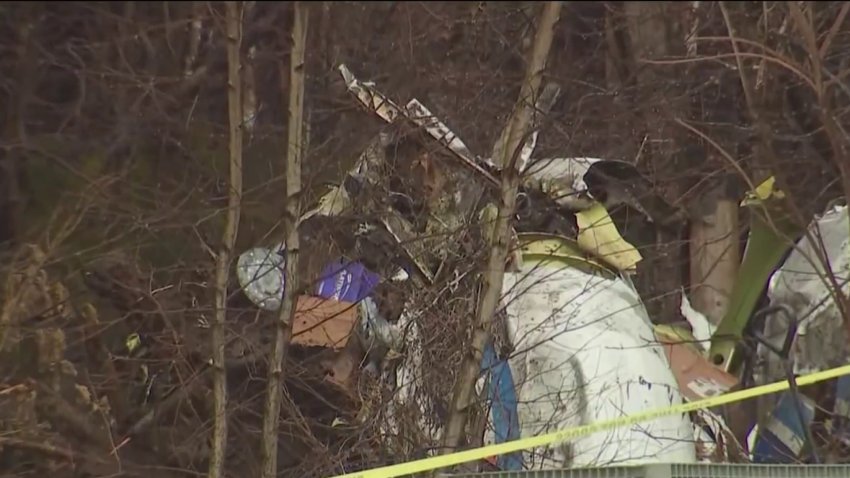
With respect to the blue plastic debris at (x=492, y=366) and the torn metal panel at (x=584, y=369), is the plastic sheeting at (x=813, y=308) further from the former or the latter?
the blue plastic debris at (x=492, y=366)

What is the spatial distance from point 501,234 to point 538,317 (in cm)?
94

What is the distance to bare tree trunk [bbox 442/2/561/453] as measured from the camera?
149 inches

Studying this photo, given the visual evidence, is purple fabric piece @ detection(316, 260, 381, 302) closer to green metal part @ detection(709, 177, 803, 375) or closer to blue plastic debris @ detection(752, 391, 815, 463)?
blue plastic debris @ detection(752, 391, 815, 463)

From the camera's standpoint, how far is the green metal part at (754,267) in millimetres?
5676

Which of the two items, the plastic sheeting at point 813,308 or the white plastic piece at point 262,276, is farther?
the plastic sheeting at point 813,308

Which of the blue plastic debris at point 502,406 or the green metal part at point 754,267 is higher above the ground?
the green metal part at point 754,267

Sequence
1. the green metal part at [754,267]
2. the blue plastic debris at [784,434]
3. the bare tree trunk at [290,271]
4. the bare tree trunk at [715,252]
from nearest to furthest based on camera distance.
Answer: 1. the bare tree trunk at [290,271]
2. the blue plastic debris at [784,434]
3. the green metal part at [754,267]
4. the bare tree trunk at [715,252]

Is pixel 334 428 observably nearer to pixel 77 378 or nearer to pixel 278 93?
pixel 77 378

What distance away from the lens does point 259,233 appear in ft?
15.7

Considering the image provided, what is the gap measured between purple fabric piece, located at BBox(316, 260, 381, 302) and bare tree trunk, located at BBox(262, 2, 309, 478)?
58 centimetres

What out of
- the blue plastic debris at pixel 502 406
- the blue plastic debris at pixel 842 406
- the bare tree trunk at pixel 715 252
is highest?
the bare tree trunk at pixel 715 252

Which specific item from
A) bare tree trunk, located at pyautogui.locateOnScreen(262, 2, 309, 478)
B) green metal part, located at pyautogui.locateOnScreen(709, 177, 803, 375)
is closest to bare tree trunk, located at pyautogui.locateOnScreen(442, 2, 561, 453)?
bare tree trunk, located at pyautogui.locateOnScreen(262, 2, 309, 478)

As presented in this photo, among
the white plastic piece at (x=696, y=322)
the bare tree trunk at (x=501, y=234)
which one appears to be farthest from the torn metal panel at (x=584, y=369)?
the white plastic piece at (x=696, y=322)

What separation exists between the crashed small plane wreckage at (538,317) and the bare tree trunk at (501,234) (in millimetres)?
230
